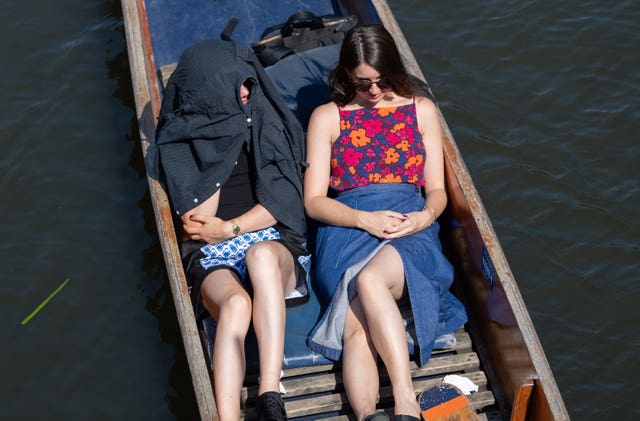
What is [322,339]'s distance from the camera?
4.23m

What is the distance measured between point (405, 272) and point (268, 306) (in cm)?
66

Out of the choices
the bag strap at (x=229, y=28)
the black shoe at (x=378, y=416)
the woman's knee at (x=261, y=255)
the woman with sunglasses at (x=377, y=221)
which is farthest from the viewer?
the bag strap at (x=229, y=28)

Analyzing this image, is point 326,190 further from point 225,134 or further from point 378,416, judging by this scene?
point 378,416

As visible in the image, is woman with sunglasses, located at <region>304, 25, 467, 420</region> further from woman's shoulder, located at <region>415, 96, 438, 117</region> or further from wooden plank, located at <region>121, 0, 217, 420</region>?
wooden plank, located at <region>121, 0, 217, 420</region>

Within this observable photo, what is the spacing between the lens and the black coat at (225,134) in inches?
175

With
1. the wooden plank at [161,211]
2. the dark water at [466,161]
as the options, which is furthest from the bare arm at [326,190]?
the dark water at [466,161]

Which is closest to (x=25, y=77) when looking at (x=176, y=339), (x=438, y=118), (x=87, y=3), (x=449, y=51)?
(x=87, y=3)

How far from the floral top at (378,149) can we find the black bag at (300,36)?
3.74 feet

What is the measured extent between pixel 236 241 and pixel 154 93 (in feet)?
4.66

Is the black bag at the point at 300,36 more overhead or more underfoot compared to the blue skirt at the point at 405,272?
more overhead

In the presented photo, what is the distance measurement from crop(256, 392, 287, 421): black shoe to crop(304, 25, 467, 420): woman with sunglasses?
12.6 inches

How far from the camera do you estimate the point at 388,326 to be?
393cm

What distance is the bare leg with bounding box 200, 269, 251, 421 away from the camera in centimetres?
389

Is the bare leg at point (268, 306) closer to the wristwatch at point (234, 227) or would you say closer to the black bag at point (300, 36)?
the wristwatch at point (234, 227)
